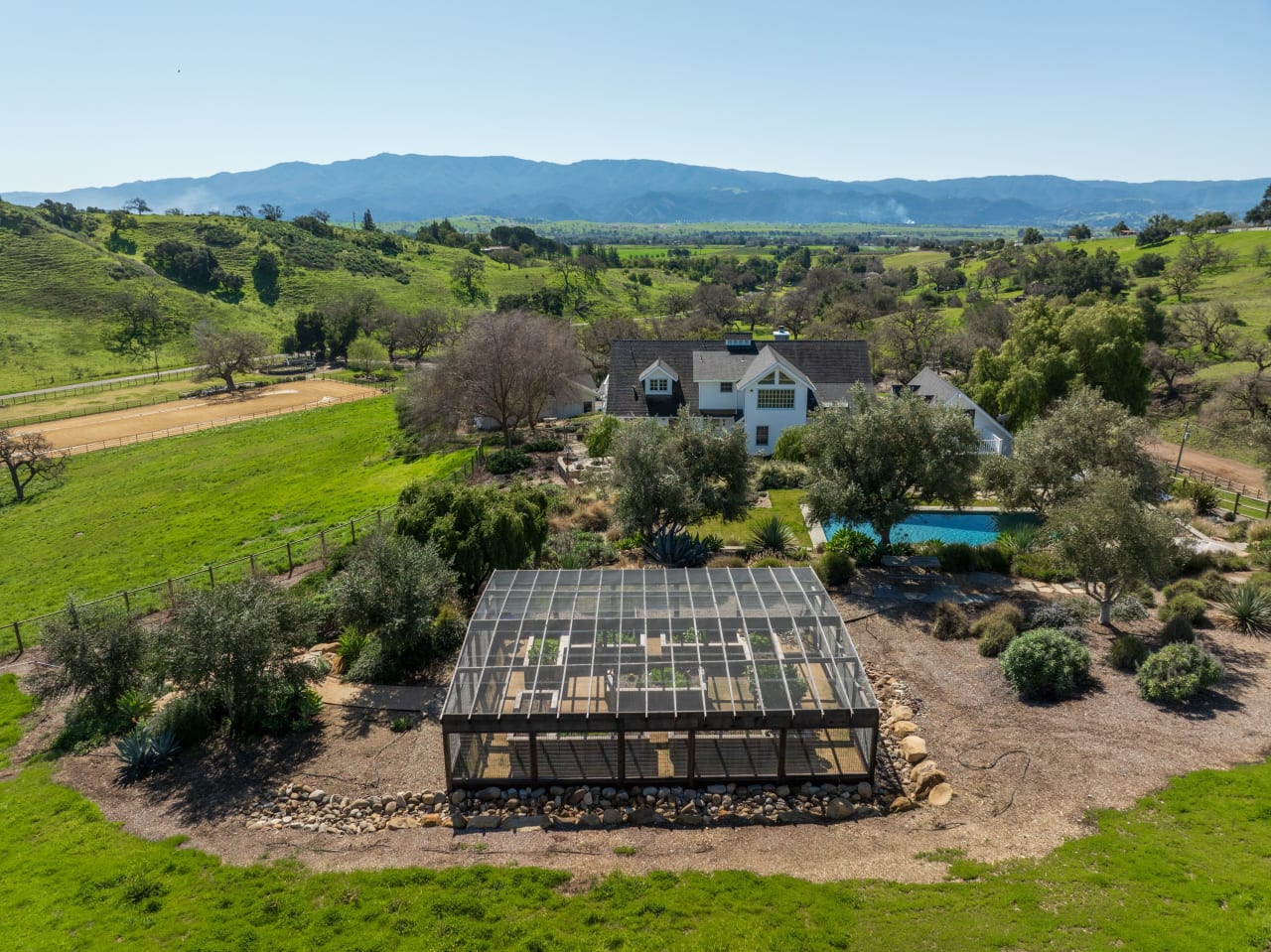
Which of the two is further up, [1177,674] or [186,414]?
[1177,674]

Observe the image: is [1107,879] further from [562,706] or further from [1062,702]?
[562,706]

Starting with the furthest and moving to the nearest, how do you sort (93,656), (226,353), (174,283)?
(174,283)
(226,353)
(93,656)

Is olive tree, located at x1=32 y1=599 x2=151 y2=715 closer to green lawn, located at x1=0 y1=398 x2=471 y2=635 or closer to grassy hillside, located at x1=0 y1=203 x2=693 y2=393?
green lawn, located at x1=0 y1=398 x2=471 y2=635

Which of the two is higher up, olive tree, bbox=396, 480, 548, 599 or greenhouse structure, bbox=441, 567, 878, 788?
olive tree, bbox=396, 480, 548, 599

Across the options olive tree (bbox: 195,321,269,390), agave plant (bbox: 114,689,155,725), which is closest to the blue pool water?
agave plant (bbox: 114,689,155,725)

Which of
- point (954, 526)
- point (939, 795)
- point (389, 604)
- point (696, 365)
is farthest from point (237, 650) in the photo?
point (696, 365)

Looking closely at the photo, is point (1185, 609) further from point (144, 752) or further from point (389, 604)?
point (144, 752)
